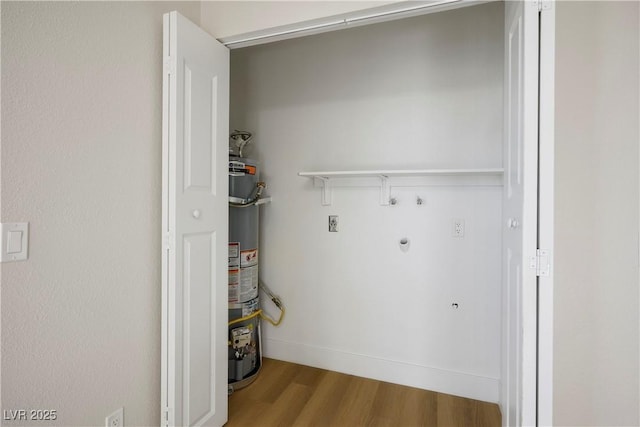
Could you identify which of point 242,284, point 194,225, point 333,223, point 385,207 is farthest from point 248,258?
point 385,207

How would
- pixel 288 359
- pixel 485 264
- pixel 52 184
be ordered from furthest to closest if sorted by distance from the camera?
pixel 288 359 < pixel 485 264 < pixel 52 184

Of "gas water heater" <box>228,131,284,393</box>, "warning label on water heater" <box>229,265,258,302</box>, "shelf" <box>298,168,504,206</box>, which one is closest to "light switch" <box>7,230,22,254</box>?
"gas water heater" <box>228,131,284,393</box>

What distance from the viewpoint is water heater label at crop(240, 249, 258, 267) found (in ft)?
7.49

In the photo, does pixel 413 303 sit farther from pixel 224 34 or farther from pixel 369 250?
pixel 224 34

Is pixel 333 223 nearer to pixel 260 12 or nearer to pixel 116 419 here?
pixel 260 12

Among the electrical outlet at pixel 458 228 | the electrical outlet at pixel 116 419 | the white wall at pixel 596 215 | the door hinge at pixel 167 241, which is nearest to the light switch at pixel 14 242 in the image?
the door hinge at pixel 167 241

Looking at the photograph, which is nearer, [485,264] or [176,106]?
[176,106]

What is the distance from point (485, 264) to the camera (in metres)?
2.08

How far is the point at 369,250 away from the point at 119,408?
1624mm

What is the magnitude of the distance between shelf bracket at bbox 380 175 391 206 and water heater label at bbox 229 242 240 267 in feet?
3.40

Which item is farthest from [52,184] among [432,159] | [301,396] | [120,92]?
[432,159]

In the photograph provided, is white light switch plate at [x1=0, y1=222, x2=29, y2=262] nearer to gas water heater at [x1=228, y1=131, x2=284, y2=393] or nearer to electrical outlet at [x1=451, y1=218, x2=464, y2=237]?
gas water heater at [x1=228, y1=131, x2=284, y2=393]

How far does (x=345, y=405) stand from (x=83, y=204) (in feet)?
5.76

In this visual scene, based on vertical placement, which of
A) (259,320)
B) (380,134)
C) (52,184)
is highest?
(380,134)
